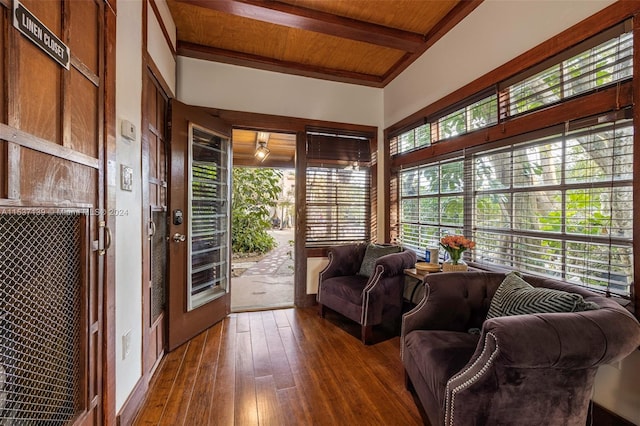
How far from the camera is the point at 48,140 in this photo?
98cm

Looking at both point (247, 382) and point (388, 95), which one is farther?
point (388, 95)

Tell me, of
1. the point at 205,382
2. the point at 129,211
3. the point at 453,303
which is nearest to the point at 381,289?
the point at 453,303

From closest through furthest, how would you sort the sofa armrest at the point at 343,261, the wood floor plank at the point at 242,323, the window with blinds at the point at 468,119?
the window with blinds at the point at 468,119 → the wood floor plank at the point at 242,323 → the sofa armrest at the point at 343,261

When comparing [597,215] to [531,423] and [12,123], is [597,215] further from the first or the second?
[12,123]

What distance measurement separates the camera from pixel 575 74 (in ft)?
5.50

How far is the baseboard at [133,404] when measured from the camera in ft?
4.91

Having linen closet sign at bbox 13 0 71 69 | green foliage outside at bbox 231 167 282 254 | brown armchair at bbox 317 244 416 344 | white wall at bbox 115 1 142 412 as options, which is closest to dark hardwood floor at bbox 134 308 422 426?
brown armchair at bbox 317 244 416 344

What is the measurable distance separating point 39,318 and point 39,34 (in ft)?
3.21

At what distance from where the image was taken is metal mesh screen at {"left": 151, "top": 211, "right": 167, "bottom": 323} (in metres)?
2.16

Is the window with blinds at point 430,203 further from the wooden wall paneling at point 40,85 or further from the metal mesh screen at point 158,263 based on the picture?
the wooden wall paneling at point 40,85

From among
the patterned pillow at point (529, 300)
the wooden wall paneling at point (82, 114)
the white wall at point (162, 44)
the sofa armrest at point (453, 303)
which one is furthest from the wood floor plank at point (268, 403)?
the white wall at point (162, 44)

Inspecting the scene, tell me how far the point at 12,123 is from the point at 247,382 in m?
1.90

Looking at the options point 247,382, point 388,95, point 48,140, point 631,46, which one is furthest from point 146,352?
point 388,95

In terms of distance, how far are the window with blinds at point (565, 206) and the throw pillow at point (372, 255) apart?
925 mm
